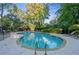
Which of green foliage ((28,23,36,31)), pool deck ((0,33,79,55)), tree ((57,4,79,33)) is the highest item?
tree ((57,4,79,33))

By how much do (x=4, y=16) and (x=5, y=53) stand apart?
44cm

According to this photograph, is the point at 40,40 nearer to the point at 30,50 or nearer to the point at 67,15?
the point at 30,50

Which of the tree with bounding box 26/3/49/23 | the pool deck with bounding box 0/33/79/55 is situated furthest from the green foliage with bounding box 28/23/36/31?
the pool deck with bounding box 0/33/79/55

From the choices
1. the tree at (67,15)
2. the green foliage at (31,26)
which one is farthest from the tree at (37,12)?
the tree at (67,15)

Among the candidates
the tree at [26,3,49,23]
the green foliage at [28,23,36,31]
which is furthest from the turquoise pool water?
the tree at [26,3,49,23]

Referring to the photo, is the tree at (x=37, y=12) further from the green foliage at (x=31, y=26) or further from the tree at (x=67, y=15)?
the tree at (x=67, y=15)

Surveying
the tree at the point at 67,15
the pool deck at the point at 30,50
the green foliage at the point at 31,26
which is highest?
the tree at the point at 67,15

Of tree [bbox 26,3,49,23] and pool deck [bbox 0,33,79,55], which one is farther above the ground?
tree [bbox 26,3,49,23]

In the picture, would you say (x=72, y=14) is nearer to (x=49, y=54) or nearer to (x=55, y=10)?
(x=55, y=10)

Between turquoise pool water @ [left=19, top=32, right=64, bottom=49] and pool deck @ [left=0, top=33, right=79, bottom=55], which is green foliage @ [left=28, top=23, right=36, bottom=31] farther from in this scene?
pool deck @ [left=0, top=33, right=79, bottom=55]

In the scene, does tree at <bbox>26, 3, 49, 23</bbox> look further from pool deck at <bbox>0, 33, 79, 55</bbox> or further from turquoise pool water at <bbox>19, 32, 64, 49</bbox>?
pool deck at <bbox>0, 33, 79, 55</bbox>

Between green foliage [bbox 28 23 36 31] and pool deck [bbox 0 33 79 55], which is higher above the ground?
green foliage [bbox 28 23 36 31]

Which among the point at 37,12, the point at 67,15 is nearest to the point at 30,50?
the point at 37,12

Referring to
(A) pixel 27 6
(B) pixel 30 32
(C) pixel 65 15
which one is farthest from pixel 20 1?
(C) pixel 65 15
